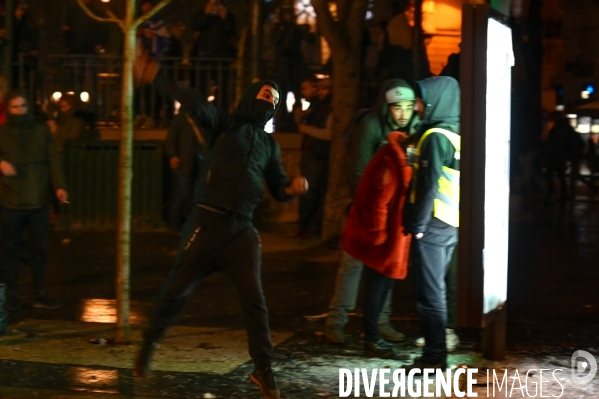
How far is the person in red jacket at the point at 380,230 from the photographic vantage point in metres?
7.21

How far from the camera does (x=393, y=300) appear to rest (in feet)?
31.8

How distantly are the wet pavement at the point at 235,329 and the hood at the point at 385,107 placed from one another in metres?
1.63

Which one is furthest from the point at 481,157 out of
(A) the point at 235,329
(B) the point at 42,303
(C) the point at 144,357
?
(B) the point at 42,303

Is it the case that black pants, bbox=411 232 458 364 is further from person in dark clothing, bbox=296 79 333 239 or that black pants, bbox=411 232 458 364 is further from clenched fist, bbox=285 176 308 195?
person in dark clothing, bbox=296 79 333 239

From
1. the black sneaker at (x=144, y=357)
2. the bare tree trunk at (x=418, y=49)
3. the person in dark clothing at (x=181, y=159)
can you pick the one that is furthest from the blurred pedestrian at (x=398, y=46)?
the black sneaker at (x=144, y=357)

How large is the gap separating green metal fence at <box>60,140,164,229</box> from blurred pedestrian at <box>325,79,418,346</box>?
6.64 metres

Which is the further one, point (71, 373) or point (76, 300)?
point (76, 300)

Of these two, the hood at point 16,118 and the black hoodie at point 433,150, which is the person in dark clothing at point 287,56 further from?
the black hoodie at point 433,150

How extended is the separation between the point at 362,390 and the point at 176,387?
3.83ft

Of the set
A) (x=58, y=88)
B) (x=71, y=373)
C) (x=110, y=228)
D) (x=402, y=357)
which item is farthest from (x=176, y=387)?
(x=58, y=88)

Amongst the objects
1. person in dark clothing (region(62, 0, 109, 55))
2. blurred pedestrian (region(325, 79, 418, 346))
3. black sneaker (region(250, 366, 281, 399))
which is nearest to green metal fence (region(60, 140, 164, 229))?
person in dark clothing (region(62, 0, 109, 55))

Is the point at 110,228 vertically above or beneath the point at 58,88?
beneath

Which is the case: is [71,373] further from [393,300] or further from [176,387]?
[393,300]

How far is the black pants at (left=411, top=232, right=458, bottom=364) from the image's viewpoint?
694 cm
